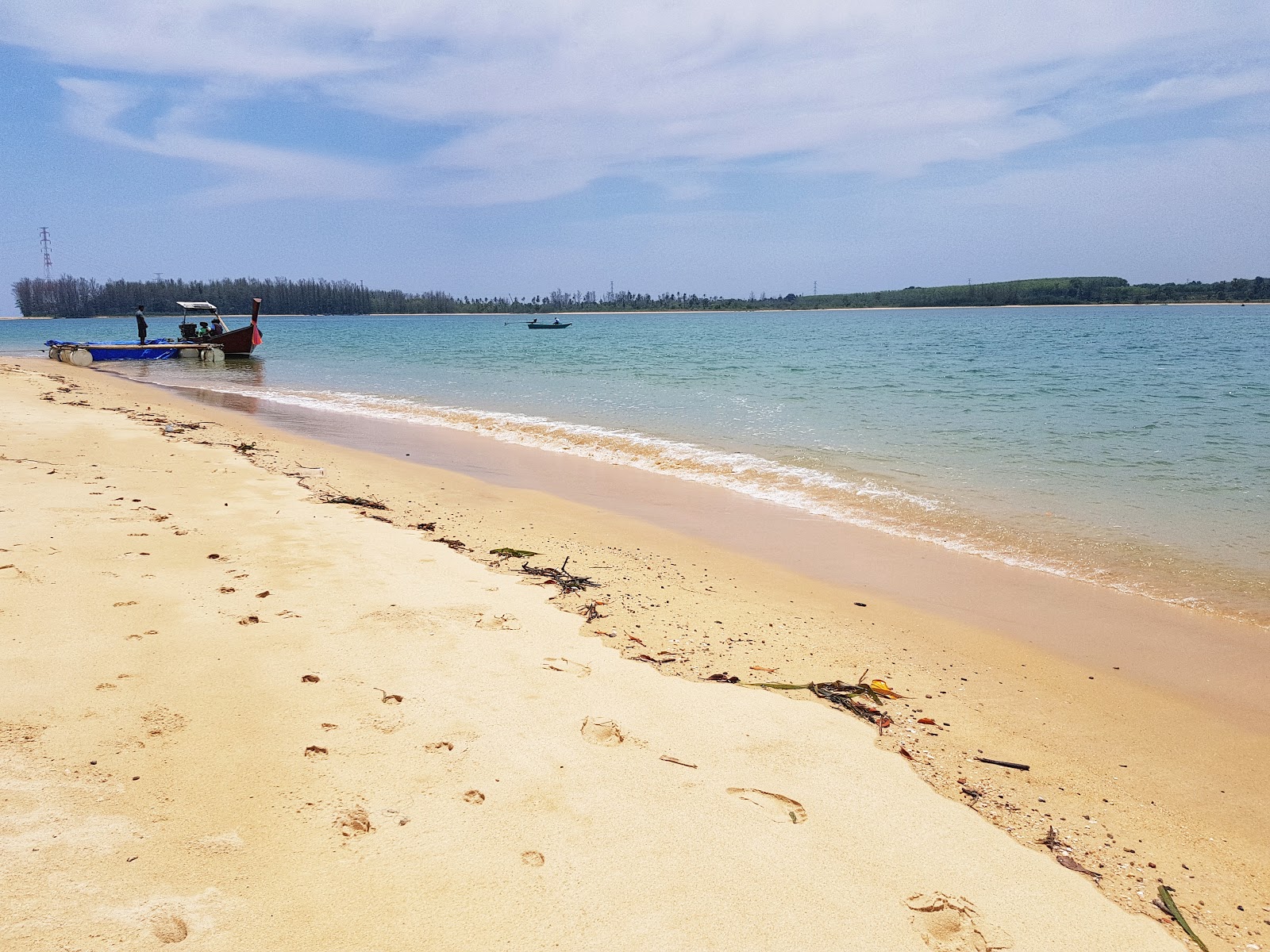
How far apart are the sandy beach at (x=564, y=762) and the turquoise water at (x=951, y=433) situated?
2.02 metres

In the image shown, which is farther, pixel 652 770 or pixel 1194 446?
pixel 1194 446

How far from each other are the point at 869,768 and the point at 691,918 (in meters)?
1.29

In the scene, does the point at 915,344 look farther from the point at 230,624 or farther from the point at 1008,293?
the point at 1008,293

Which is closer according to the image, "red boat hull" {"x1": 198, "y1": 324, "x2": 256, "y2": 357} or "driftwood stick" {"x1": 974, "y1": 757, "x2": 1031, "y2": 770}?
"driftwood stick" {"x1": 974, "y1": 757, "x2": 1031, "y2": 770}

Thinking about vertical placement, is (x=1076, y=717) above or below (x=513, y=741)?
below

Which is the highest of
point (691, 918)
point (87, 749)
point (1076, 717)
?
point (87, 749)

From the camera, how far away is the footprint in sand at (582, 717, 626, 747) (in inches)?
120

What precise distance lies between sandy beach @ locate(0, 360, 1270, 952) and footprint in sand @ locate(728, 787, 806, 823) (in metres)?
0.01

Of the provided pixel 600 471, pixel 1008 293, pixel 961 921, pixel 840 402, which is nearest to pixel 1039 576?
pixel 961 921

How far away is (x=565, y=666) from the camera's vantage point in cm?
373

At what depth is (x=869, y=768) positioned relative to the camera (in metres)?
3.07

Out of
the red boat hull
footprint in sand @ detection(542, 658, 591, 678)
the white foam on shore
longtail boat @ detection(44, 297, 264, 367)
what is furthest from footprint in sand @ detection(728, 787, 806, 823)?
the red boat hull

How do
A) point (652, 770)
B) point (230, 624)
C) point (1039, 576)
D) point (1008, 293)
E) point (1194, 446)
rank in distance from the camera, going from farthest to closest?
point (1008, 293), point (1194, 446), point (1039, 576), point (230, 624), point (652, 770)

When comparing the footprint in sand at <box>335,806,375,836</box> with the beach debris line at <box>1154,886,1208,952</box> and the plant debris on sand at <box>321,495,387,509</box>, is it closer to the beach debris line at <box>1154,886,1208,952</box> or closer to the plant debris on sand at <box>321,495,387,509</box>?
the beach debris line at <box>1154,886,1208,952</box>
